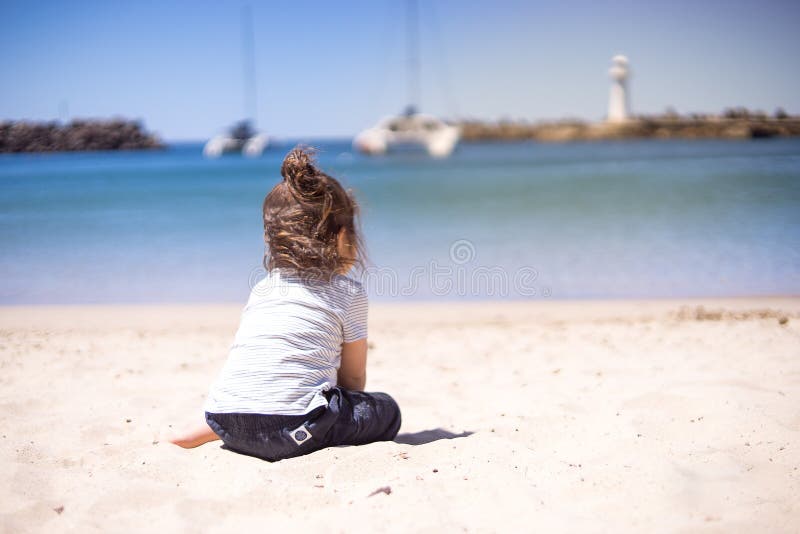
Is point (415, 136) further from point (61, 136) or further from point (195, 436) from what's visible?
point (195, 436)

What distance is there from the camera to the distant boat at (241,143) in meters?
57.4

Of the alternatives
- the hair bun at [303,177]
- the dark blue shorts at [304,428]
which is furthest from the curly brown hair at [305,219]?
the dark blue shorts at [304,428]

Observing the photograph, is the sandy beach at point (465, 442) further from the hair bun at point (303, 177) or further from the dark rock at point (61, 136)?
the dark rock at point (61, 136)

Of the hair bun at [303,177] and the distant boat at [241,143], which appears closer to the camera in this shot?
the hair bun at [303,177]

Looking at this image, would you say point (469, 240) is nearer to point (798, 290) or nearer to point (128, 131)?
point (798, 290)

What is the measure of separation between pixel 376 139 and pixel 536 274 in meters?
39.5

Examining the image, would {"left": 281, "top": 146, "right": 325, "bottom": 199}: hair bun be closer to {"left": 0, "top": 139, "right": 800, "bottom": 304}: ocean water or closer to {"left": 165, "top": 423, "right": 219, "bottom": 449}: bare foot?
{"left": 0, "top": 139, "right": 800, "bottom": 304}: ocean water

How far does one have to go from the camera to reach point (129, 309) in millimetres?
6262

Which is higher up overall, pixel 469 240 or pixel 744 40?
pixel 744 40

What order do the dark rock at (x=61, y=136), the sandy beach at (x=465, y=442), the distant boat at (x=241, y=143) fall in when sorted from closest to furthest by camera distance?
the sandy beach at (x=465, y=442) < the dark rock at (x=61, y=136) < the distant boat at (x=241, y=143)

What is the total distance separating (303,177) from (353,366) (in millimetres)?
742

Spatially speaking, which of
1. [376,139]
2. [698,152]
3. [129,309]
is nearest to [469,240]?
[129,309]

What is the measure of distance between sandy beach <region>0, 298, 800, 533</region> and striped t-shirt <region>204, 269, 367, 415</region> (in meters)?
0.24

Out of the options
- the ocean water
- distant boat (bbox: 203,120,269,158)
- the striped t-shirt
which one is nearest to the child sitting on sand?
the striped t-shirt
